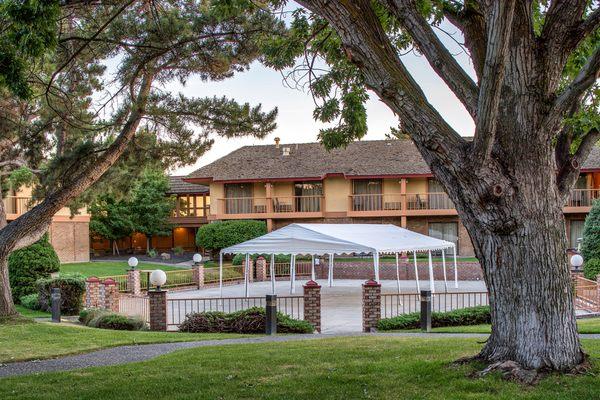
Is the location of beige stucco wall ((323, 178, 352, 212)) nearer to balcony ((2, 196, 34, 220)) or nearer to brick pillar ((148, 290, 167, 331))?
balcony ((2, 196, 34, 220))

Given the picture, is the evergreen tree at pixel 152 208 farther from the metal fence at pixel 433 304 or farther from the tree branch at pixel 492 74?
the tree branch at pixel 492 74

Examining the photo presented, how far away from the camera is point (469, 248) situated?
41.4m

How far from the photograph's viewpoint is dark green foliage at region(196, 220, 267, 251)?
129ft

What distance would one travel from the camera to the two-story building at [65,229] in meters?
38.2

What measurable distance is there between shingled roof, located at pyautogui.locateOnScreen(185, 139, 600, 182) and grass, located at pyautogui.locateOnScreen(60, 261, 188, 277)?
7.99 meters

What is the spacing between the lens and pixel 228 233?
3928cm

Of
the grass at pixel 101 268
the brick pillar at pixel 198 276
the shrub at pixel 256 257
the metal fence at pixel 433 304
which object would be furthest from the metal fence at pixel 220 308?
the grass at pixel 101 268

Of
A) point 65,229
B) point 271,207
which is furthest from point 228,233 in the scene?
point 65,229

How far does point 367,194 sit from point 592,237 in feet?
62.9

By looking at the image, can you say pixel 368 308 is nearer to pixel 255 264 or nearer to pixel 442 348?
pixel 442 348

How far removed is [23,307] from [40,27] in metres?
16.2

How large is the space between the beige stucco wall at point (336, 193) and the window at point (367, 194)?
20.5 inches

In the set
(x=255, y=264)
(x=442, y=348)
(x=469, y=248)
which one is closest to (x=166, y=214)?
(x=255, y=264)

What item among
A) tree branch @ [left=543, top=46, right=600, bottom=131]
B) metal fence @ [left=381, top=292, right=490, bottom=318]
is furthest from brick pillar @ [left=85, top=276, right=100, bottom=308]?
tree branch @ [left=543, top=46, right=600, bottom=131]
